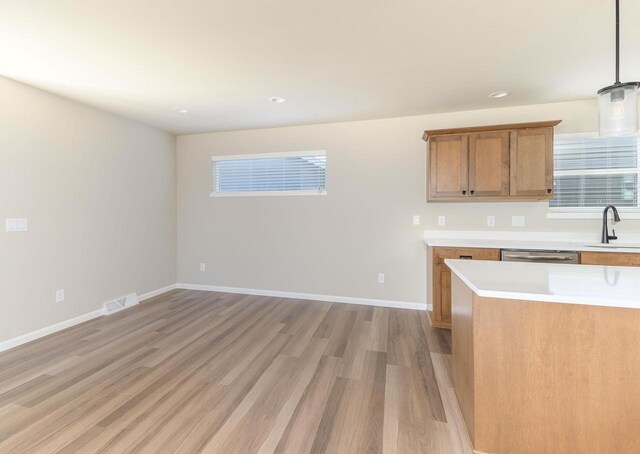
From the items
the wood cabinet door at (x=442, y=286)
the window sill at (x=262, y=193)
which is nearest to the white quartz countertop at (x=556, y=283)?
the wood cabinet door at (x=442, y=286)

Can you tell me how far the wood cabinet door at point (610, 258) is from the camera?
2707 mm

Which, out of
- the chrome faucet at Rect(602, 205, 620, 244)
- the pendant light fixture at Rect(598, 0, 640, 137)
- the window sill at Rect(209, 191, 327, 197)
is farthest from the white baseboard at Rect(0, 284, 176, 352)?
the chrome faucet at Rect(602, 205, 620, 244)

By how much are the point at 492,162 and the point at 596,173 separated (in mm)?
1257

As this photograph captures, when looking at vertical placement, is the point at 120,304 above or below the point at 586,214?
below

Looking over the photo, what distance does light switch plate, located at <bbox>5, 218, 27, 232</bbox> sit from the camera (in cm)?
273

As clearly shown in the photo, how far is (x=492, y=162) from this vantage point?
3256 millimetres

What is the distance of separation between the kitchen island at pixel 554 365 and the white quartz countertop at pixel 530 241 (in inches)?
60.4

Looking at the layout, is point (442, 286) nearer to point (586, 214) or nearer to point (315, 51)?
point (586, 214)

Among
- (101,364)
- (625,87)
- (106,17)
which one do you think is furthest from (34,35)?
(625,87)

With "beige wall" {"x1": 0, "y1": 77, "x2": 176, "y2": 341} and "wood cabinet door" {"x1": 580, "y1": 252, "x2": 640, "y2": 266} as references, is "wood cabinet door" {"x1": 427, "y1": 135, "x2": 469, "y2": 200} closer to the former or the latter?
"wood cabinet door" {"x1": 580, "y1": 252, "x2": 640, "y2": 266}

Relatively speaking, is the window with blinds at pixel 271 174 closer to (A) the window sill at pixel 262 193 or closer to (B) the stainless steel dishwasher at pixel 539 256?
(A) the window sill at pixel 262 193

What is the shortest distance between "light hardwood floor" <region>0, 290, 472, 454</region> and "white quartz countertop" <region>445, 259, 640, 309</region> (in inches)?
35.8

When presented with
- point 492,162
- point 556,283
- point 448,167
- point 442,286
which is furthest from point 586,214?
point 556,283

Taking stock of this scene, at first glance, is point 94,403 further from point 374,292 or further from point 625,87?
point 625,87
